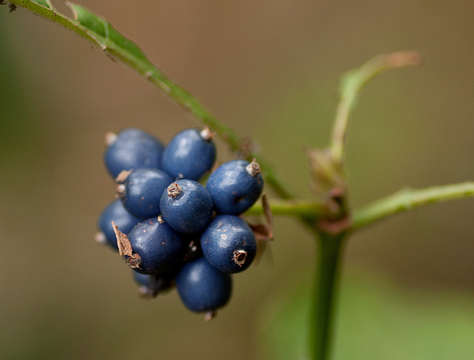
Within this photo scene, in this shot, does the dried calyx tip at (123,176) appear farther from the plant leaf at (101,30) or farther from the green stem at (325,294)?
the green stem at (325,294)

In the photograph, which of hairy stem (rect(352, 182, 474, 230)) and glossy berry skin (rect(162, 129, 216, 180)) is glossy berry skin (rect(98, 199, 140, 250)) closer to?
glossy berry skin (rect(162, 129, 216, 180))

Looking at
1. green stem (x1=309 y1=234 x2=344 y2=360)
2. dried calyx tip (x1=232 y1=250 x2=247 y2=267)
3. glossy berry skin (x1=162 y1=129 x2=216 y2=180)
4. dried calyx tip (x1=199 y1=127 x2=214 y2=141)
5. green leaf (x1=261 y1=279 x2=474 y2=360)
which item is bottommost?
green leaf (x1=261 y1=279 x2=474 y2=360)

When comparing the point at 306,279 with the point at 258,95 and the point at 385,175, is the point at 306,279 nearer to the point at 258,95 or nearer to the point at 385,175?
the point at 385,175

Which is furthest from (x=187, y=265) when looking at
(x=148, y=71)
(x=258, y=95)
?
(x=258, y=95)

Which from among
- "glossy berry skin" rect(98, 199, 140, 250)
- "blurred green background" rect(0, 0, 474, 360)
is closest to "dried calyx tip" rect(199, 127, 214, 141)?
"glossy berry skin" rect(98, 199, 140, 250)

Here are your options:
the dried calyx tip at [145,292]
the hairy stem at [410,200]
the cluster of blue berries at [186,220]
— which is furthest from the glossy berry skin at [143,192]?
the hairy stem at [410,200]

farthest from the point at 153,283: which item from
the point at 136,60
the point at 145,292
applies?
the point at 136,60

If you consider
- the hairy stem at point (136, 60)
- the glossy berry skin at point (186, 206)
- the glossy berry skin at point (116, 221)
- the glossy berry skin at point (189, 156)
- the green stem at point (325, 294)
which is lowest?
the green stem at point (325, 294)
